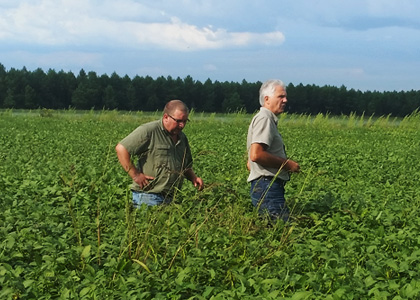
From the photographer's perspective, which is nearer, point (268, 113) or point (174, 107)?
point (268, 113)

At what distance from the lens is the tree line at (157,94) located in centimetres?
7225

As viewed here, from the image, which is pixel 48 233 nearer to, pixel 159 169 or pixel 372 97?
pixel 159 169

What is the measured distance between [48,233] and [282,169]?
7.87 ft

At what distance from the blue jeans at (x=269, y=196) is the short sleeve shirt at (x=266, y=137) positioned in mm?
72

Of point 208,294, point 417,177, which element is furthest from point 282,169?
point 417,177

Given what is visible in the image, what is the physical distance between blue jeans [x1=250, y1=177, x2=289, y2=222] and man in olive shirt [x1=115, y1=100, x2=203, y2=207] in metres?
0.61

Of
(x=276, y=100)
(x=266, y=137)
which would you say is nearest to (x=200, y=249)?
(x=266, y=137)

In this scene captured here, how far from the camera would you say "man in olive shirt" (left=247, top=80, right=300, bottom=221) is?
586cm

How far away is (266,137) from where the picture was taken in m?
5.85

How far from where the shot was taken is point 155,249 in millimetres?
Result: 5621

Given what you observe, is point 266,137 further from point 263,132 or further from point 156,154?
point 156,154

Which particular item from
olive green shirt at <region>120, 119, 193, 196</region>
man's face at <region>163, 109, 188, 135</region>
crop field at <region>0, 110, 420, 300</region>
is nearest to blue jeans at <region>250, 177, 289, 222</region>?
crop field at <region>0, 110, 420, 300</region>

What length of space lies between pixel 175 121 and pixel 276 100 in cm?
102

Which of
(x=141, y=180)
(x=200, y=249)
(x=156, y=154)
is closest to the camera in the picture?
(x=200, y=249)
